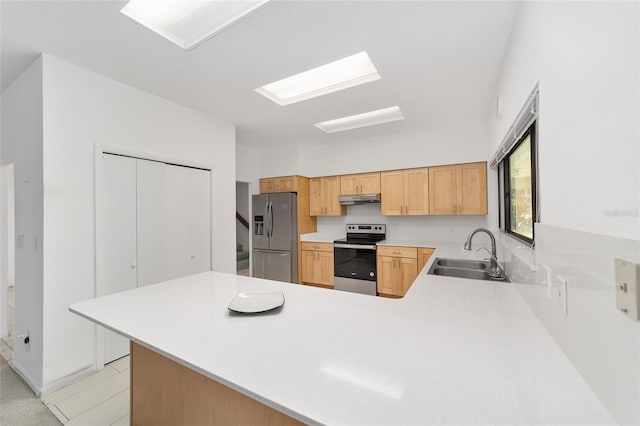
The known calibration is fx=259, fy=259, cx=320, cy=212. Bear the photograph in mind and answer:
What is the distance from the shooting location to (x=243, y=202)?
543cm

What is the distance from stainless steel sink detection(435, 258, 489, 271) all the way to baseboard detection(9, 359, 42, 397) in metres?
3.40

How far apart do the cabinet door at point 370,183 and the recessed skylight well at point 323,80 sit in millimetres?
1867

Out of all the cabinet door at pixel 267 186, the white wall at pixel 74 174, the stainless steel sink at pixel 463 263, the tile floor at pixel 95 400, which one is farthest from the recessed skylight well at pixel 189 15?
the cabinet door at pixel 267 186

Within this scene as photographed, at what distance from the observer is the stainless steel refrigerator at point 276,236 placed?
4.45m

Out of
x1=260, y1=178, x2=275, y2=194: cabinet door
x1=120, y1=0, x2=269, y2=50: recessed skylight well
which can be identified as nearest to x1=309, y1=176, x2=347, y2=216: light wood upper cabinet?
x1=260, y1=178, x2=275, y2=194: cabinet door

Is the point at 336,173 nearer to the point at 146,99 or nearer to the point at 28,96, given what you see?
the point at 146,99

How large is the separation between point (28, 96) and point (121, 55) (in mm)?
927

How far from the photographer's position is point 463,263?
2.36 meters

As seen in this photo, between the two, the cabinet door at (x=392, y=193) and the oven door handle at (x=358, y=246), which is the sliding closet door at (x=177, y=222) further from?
the cabinet door at (x=392, y=193)

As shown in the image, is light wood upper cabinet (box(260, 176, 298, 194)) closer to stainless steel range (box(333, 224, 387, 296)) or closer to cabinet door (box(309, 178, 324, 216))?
cabinet door (box(309, 178, 324, 216))

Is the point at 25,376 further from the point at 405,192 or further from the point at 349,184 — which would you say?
the point at 405,192

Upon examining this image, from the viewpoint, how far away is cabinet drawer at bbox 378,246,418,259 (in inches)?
142

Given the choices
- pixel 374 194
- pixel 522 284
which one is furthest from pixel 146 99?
pixel 522 284

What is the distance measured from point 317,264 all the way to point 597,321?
3.85m
